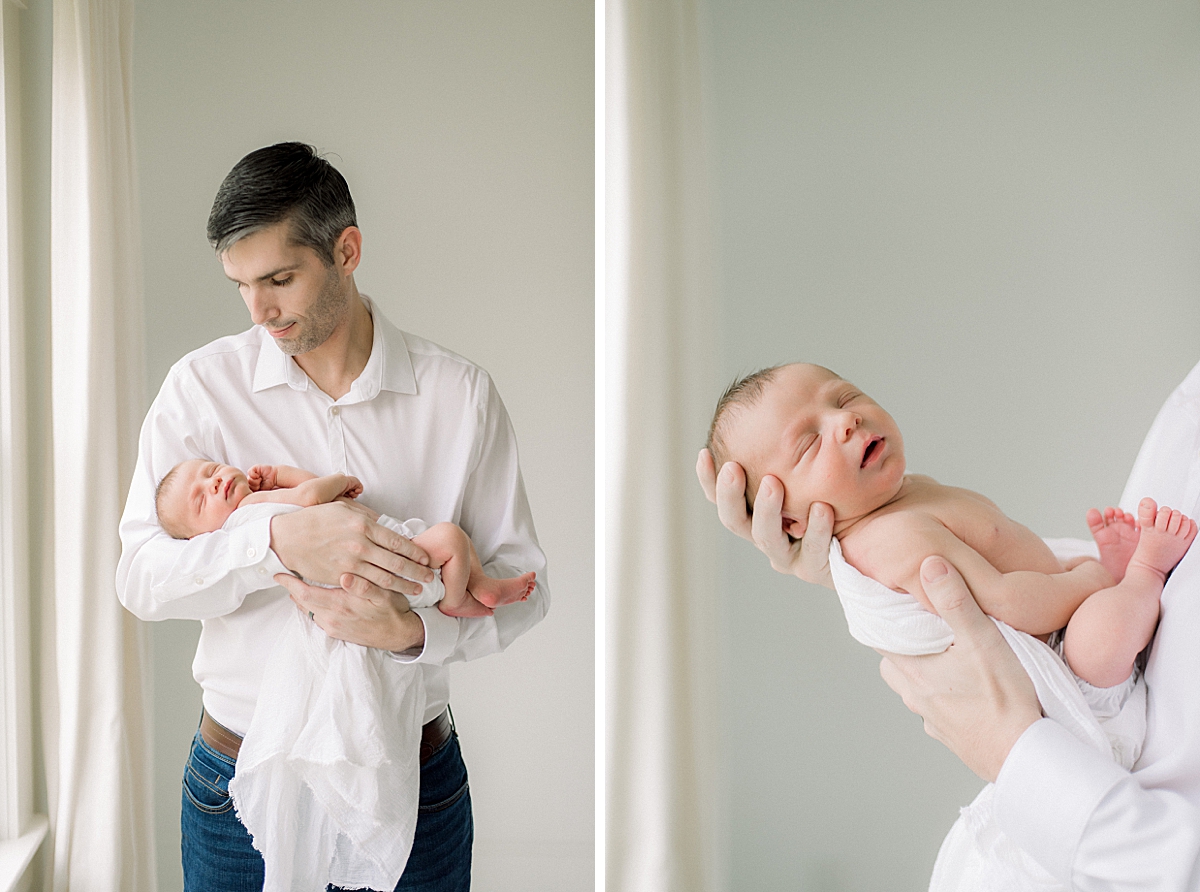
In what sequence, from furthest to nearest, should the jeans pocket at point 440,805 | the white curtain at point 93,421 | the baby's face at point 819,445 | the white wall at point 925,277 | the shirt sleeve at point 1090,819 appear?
the white wall at point 925,277 → the white curtain at point 93,421 → the jeans pocket at point 440,805 → the baby's face at point 819,445 → the shirt sleeve at point 1090,819

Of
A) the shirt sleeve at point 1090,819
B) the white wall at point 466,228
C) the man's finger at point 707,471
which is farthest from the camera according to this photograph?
the white wall at point 466,228

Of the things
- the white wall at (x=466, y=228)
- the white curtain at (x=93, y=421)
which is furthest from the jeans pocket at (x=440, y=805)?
the white wall at (x=466, y=228)

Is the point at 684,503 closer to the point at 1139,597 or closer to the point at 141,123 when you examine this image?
the point at 1139,597

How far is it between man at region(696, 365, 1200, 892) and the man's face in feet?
3.10

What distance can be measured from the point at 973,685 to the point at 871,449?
0.38 meters

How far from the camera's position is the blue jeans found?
1715mm

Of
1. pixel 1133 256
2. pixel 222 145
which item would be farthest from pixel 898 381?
pixel 222 145

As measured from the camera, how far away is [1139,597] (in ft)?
3.58

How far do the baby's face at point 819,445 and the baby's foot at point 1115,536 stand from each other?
0.90 feet

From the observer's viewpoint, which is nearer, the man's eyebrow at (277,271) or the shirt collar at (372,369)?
A: the man's eyebrow at (277,271)

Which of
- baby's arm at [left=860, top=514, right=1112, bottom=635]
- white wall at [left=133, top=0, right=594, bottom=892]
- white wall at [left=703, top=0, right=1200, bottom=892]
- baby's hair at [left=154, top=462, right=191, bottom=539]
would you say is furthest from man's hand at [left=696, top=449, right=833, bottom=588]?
white wall at [left=133, top=0, right=594, bottom=892]

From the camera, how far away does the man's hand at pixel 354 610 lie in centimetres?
157

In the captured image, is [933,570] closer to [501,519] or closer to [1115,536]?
[1115,536]

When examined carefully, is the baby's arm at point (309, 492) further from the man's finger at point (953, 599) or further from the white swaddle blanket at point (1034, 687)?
the man's finger at point (953, 599)
